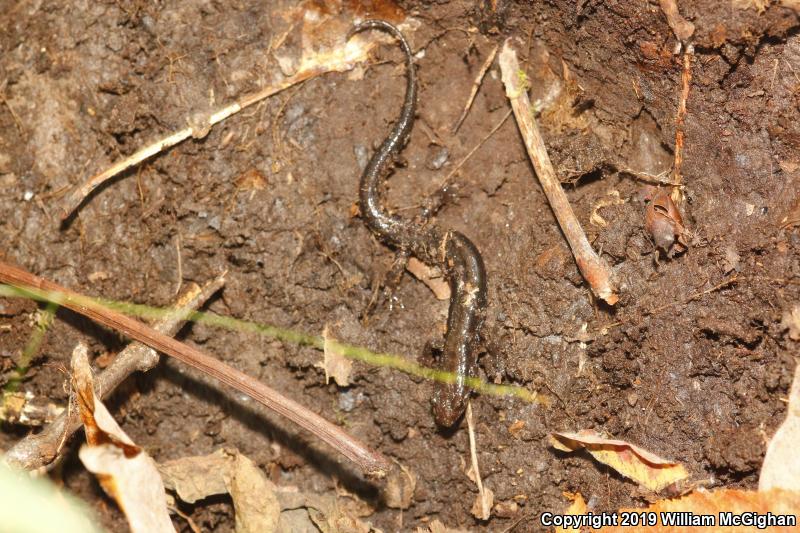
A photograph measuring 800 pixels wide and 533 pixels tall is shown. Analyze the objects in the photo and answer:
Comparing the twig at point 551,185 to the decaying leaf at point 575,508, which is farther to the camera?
the twig at point 551,185

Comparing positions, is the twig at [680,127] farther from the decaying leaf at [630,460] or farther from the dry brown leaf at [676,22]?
the decaying leaf at [630,460]

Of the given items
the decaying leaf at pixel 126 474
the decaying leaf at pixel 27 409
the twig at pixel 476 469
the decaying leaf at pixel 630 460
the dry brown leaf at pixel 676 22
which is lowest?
the twig at pixel 476 469

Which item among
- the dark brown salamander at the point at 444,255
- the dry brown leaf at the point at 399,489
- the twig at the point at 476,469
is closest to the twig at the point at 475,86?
the dark brown salamander at the point at 444,255

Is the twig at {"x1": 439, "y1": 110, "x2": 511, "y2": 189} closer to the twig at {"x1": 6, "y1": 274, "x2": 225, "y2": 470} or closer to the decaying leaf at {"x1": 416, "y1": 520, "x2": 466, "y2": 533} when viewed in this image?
the twig at {"x1": 6, "y1": 274, "x2": 225, "y2": 470}

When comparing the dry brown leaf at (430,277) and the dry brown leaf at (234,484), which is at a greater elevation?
the dry brown leaf at (430,277)

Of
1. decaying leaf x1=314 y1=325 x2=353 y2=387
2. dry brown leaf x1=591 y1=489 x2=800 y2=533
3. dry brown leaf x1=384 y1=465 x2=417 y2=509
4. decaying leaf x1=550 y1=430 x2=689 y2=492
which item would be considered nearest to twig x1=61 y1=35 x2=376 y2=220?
decaying leaf x1=314 y1=325 x2=353 y2=387

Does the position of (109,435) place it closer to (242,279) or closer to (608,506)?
(242,279)

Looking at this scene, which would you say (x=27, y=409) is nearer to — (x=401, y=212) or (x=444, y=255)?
(x=401, y=212)
